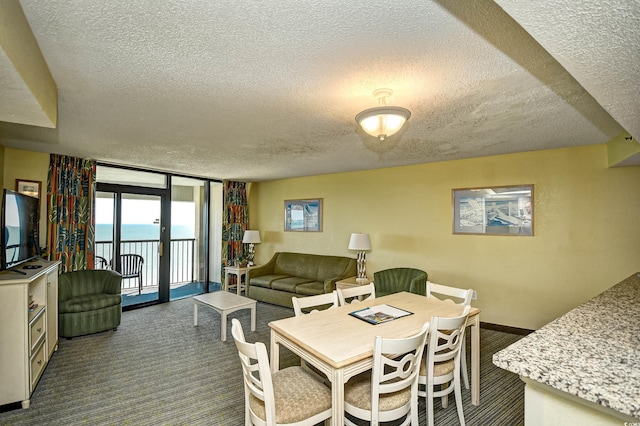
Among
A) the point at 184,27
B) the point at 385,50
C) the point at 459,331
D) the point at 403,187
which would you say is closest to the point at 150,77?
the point at 184,27

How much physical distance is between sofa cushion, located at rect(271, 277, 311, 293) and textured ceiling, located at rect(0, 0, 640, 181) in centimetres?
258

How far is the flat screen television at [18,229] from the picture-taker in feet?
8.04

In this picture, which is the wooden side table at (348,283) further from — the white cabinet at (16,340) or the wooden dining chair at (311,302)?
the white cabinet at (16,340)

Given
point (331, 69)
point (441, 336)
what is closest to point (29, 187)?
point (331, 69)

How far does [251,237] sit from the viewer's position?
20.4 feet

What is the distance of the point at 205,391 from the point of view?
2.54 metres

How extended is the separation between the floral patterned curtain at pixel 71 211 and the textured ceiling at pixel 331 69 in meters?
0.82

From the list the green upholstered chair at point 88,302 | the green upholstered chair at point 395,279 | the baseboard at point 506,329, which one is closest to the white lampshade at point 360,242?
the green upholstered chair at point 395,279

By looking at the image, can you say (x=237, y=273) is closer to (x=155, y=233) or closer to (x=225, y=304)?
(x=155, y=233)

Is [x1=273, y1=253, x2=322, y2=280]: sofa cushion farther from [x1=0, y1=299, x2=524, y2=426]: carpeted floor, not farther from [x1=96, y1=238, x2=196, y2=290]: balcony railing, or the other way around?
[x1=96, y1=238, x2=196, y2=290]: balcony railing

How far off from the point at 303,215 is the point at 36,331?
13.8 ft

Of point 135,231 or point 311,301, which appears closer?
point 311,301

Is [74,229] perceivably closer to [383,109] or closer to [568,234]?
[383,109]

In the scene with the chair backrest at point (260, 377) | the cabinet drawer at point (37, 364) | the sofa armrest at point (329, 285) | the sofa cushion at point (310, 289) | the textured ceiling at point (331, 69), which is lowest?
the cabinet drawer at point (37, 364)
